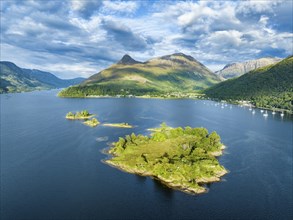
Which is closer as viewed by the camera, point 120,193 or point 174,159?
point 120,193

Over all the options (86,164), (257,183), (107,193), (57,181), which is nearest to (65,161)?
(86,164)

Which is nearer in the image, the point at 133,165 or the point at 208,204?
the point at 208,204

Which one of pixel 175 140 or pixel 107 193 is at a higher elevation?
pixel 175 140

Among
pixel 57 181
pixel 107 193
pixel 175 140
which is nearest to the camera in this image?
pixel 107 193

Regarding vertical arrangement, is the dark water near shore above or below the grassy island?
below

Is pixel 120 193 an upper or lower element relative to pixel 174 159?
lower

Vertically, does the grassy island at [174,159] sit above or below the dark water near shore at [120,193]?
above

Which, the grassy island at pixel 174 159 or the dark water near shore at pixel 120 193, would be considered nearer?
the dark water near shore at pixel 120 193

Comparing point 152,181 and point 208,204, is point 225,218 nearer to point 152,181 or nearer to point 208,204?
point 208,204
